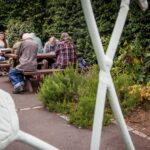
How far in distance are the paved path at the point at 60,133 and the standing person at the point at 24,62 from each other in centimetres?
127

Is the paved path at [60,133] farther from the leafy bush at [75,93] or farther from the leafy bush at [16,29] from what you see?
the leafy bush at [16,29]

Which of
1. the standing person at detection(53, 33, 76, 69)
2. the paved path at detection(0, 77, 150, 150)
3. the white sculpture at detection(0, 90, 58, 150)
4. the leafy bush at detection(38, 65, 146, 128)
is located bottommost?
the paved path at detection(0, 77, 150, 150)

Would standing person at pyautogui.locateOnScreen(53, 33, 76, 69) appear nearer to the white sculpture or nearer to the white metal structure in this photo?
the white metal structure

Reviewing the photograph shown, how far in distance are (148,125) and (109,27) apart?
15.0 ft

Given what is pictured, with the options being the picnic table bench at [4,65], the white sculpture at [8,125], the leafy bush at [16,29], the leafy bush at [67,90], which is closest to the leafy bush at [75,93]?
the leafy bush at [67,90]

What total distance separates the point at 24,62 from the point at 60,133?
3081 millimetres

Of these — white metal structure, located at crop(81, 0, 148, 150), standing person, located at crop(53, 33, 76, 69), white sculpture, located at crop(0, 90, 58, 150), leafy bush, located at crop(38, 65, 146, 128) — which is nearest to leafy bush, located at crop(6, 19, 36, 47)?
standing person, located at crop(53, 33, 76, 69)

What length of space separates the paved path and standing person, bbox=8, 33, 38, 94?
127 cm

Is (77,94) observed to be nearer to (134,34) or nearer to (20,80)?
(20,80)

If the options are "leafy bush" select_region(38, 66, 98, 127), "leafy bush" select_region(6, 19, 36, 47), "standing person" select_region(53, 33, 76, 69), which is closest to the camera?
"leafy bush" select_region(38, 66, 98, 127)

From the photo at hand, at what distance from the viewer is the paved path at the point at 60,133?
4328 millimetres

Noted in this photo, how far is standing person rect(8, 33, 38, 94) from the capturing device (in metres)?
7.62

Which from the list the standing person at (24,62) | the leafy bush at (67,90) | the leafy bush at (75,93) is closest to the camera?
the leafy bush at (75,93)

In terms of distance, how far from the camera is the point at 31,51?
7.70m
